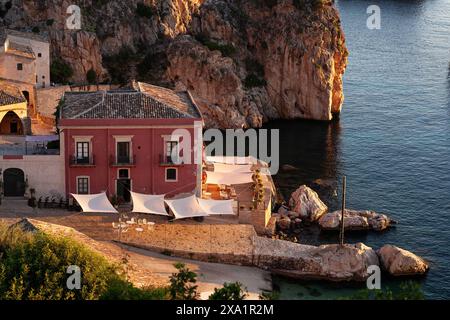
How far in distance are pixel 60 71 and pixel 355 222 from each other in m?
43.7

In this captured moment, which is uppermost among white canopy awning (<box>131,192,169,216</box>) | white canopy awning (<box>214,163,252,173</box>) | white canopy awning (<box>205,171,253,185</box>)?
white canopy awning (<box>214,163,252,173</box>)

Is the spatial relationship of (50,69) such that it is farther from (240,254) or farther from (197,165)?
(240,254)

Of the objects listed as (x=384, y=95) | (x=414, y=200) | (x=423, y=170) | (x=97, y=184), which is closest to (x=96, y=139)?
(x=97, y=184)

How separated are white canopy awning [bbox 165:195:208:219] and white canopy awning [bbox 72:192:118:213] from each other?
14.7ft

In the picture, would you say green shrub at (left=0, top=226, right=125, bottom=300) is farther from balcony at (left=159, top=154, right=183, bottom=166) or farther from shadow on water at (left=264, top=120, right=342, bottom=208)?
shadow on water at (left=264, top=120, right=342, bottom=208)

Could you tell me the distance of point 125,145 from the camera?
215 feet

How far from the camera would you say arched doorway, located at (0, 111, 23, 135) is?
76812 millimetres

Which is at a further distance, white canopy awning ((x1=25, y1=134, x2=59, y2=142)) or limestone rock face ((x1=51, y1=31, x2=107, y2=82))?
limestone rock face ((x1=51, y1=31, x2=107, y2=82))

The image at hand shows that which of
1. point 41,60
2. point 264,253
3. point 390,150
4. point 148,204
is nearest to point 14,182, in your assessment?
point 148,204

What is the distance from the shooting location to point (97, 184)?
66062 mm

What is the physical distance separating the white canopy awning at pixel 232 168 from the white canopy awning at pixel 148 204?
11110mm

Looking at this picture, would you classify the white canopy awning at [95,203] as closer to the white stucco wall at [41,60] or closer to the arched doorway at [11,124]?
the arched doorway at [11,124]

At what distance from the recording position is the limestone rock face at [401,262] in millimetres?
61031

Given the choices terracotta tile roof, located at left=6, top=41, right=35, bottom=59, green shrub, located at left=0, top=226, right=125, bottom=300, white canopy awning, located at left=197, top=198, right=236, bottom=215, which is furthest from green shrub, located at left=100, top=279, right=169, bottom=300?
terracotta tile roof, located at left=6, top=41, right=35, bottom=59
